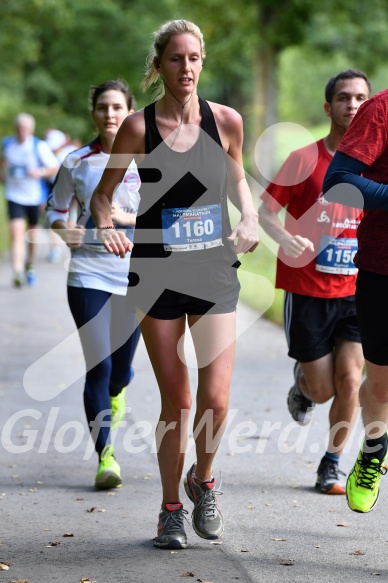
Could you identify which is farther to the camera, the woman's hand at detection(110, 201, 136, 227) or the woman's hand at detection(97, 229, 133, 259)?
the woman's hand at detection(110, 201, 136, 227)

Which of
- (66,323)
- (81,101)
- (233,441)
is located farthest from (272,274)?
(81,101)

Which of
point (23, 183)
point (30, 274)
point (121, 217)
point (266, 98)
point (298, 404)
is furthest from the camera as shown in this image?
point (266, 98)

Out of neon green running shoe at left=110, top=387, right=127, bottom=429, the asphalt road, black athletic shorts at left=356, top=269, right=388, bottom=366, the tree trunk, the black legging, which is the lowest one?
the asphalt road

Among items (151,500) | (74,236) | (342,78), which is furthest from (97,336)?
(342,78)

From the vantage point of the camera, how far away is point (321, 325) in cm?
626

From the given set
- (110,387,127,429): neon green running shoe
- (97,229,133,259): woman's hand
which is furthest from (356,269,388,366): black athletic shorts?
(110,387,127,429): neon green running shoe

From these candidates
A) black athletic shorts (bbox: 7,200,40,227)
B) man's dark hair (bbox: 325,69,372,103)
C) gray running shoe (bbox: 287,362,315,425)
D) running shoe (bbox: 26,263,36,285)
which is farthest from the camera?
running shoe (bbox: 26,263,36,285)

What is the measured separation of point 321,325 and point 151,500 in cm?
133

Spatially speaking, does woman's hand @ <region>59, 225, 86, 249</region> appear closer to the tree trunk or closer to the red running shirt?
the red running shirt

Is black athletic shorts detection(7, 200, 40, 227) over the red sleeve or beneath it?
beneath

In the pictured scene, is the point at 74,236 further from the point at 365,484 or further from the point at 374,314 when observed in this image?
the point at 365,484

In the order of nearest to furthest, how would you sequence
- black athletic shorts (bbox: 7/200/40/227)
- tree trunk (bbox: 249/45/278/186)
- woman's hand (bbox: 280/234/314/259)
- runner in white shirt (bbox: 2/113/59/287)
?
woman's hand (bbox: 280/234/314/259) < runner in white shirt (bbox: 2/113/59/287) < black athletic shorts (bbox: 7/200/40/227) < tree trunk (bbox: 249/45/278/186)

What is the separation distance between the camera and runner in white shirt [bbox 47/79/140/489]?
6.36 metres

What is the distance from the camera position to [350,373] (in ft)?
20.4
